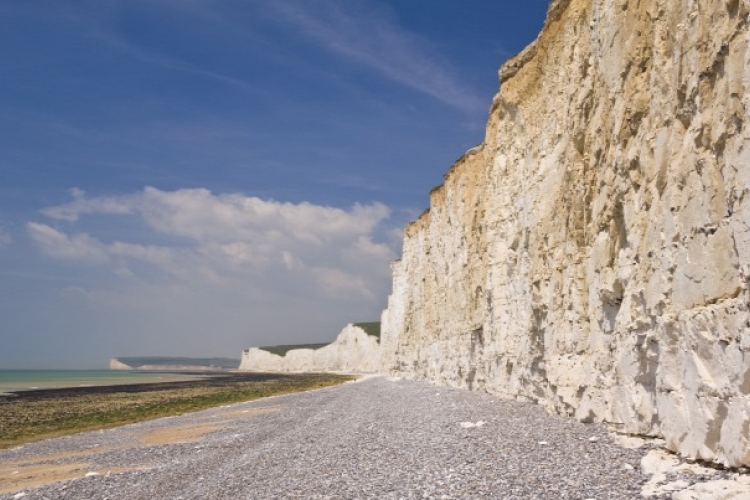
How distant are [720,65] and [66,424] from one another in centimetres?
3298

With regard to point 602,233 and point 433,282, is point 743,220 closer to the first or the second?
point 602,233

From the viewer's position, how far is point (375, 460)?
11711 millimetres

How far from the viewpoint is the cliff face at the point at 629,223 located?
24.0 ft

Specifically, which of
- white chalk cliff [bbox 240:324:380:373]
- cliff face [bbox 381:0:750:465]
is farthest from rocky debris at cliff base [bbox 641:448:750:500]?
white chalk cliff [bbox 240:324:380:373]

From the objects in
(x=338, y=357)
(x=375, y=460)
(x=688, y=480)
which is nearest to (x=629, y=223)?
(x=688, y=480)

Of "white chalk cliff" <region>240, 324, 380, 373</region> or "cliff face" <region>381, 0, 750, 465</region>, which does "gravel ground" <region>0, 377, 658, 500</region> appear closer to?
"cliff face" <region>381, 0, 750, 465</region>

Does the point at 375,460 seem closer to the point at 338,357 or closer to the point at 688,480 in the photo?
the point at 688,480

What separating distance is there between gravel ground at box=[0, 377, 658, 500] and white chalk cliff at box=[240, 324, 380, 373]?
2929 inches

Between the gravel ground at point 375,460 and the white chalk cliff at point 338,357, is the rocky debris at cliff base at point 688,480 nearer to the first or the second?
the gravel ground at point 375,460

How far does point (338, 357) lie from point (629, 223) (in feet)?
359

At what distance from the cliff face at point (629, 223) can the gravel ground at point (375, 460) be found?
3.90 ft

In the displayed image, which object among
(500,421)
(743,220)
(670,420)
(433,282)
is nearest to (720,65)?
(743,220)

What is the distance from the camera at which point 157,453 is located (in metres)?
18.1

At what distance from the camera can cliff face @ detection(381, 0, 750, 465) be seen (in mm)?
7305
